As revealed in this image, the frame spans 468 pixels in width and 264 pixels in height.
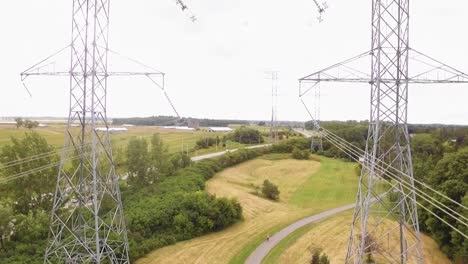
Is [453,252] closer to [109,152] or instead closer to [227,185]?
[109,152]

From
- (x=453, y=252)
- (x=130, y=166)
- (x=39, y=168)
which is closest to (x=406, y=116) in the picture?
(x=453, y=252)

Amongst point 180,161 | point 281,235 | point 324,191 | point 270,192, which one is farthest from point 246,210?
point 324,191

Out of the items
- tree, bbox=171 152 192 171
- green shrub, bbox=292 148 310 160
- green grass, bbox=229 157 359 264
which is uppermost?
tree, bbox=171 152 192 171

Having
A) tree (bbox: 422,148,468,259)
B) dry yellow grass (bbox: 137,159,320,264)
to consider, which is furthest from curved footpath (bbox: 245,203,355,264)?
tree (bbox: 422,148,468,259)

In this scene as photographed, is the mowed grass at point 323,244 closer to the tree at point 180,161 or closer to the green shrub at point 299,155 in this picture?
the tree at point 180,161

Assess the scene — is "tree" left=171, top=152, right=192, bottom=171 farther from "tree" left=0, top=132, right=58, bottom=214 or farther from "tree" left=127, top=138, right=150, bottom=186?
"tree" left=0, top=132, right=58, bottom=214

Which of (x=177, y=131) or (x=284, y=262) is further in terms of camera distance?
(x=177, y=131)
